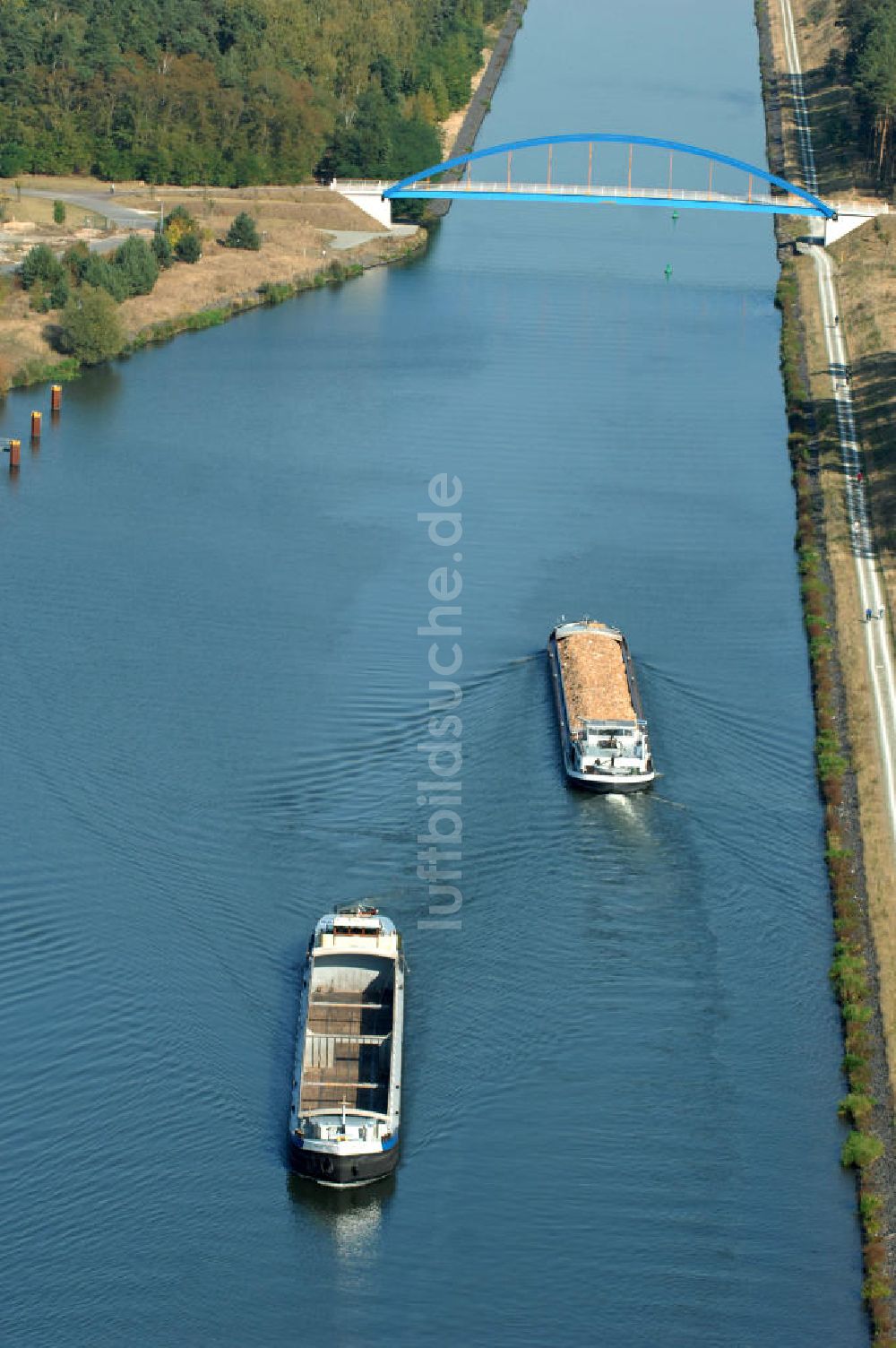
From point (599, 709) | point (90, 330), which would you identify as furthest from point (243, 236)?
point (599, 709)

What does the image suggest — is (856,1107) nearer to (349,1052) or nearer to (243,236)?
(349,1052)

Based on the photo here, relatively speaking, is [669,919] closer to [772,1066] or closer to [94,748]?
[772,1066]

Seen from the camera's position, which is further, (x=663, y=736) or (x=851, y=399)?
(x=851, y=399)

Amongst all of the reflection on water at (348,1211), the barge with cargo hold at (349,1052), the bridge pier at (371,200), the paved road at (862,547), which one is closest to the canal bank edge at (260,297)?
the bridge pier at (371,200)

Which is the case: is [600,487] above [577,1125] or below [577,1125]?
above

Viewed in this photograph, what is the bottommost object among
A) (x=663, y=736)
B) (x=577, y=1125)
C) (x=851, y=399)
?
(x=577, y=1125)

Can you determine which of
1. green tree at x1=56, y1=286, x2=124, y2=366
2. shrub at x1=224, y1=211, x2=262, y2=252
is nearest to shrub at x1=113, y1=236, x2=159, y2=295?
green tree at x1=56, y1=286, x2=124, y2=366

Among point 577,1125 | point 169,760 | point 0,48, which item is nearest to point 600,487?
point 169,760
